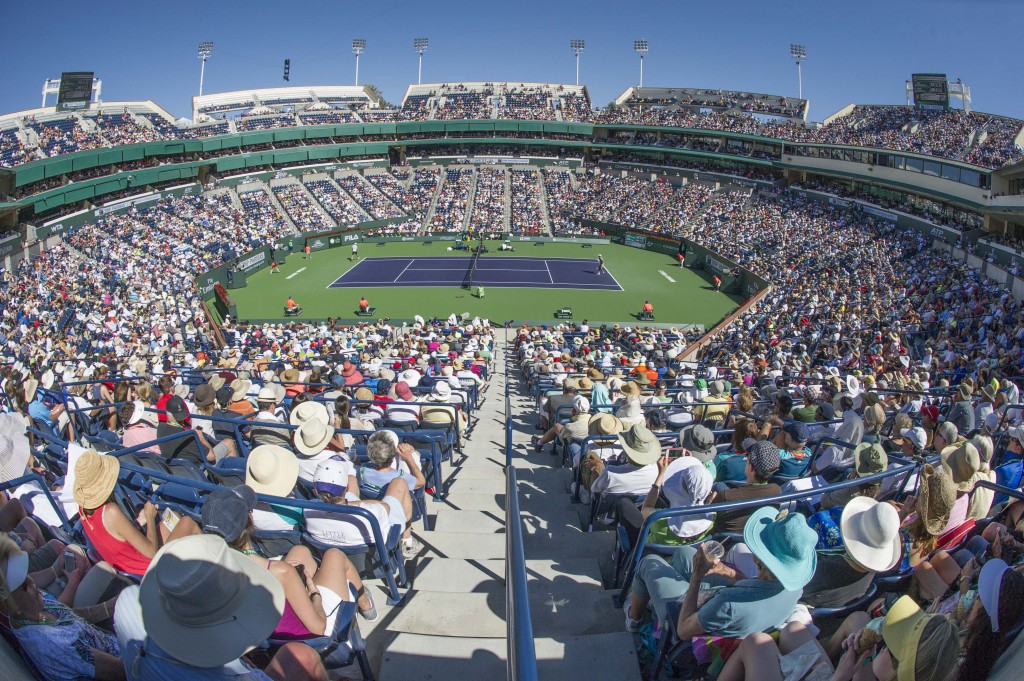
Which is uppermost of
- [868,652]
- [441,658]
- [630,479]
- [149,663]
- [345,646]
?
[149,663]

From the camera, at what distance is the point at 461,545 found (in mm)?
5633

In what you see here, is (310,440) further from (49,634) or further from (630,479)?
(630,479)

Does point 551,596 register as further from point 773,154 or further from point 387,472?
point 773,154

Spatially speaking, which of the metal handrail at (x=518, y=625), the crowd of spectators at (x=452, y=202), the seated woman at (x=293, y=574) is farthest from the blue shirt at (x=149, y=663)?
the crowd of spectators at (x=452, y=202)

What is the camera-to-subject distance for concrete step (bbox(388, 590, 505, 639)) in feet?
13.5

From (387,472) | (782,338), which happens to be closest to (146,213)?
(782,338)

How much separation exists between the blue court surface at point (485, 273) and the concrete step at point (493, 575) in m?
34.3

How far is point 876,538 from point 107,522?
16.4ft

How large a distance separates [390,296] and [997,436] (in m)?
32.5

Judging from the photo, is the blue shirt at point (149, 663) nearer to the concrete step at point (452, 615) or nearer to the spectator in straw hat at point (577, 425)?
the concrete step at point (452, 615)

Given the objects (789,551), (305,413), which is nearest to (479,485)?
(305,413)

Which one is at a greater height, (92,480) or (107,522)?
(92,480)

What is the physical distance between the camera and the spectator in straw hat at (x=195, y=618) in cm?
245

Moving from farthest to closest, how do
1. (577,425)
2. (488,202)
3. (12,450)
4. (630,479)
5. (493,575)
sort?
(488,202) → (577,425) → (630,479) → (493,575) → (12,450)
